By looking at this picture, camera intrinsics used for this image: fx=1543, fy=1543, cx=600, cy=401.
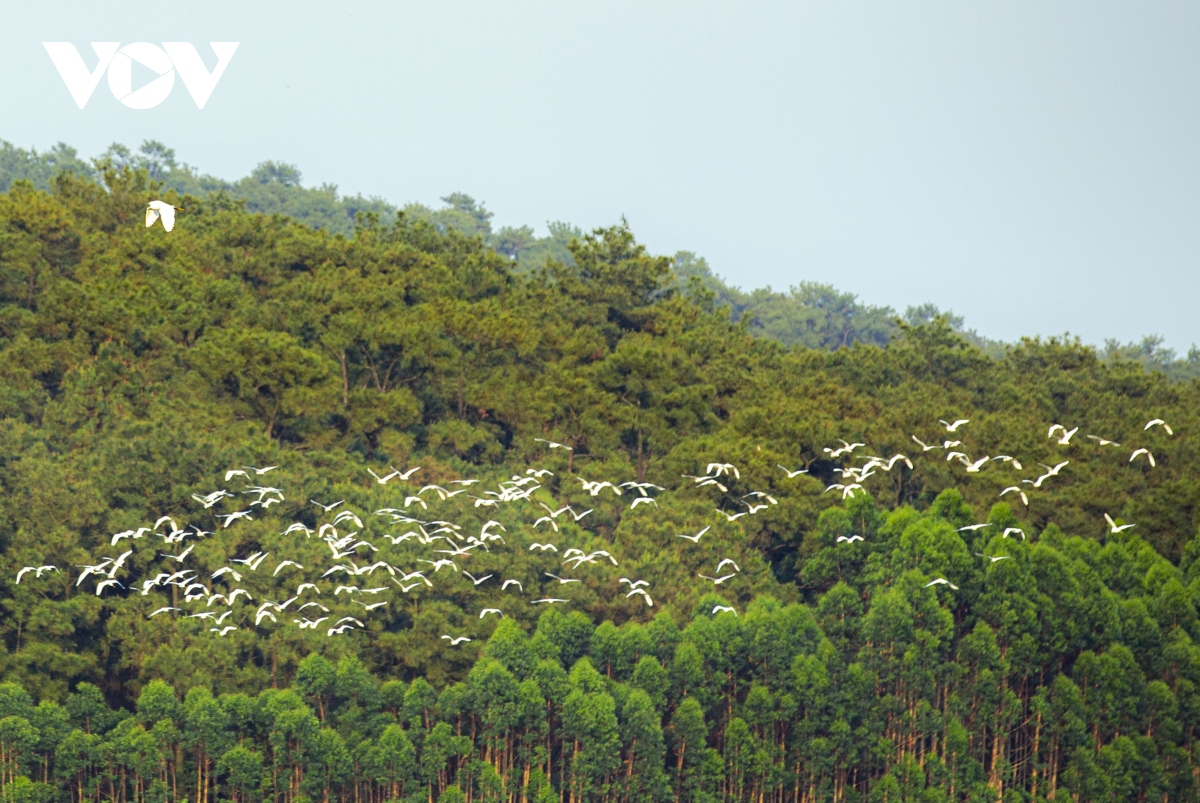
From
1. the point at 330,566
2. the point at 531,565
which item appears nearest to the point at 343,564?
the point at 330,566

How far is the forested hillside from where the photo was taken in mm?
20500

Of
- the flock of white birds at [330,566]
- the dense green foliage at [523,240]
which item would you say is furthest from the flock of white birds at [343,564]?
the dense green foliage at [523,240]

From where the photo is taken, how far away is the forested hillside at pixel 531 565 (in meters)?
20.5

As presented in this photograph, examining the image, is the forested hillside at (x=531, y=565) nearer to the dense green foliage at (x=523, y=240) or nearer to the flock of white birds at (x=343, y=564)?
the flock of white birds at (x=343, y=564)

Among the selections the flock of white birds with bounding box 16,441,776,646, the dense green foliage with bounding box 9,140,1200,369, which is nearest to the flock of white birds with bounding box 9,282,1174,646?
the flock of white birds with bounding box 16,441,776,646

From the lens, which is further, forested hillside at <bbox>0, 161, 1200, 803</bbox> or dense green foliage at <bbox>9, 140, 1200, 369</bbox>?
dense green foliage at <bbox>9, 140, 1200, 369</bbox>

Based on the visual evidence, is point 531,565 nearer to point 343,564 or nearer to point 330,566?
point 343,564

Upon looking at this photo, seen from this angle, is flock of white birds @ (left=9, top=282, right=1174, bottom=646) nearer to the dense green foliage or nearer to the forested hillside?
the forested hillside

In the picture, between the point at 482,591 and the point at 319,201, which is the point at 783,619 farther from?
the point at 319,201

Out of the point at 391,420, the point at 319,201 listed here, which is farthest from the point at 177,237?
the point at 319,201

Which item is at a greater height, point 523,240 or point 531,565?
point 523,240

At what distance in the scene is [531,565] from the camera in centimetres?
2286

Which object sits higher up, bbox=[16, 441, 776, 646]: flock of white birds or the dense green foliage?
the dense green foliage

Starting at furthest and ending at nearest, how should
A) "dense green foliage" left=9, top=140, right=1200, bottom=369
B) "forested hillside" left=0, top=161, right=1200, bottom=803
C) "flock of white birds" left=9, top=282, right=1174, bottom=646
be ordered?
"dense green foliage" left=9, top=140, right=1200, bottom=369
"flock of white birds" left=9, top=282, right=1174, bottom=646
"forested hillside" left=0, top=161, right=1200, bottom=803
